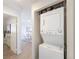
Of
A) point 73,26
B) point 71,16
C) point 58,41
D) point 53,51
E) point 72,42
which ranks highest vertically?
point 71,16

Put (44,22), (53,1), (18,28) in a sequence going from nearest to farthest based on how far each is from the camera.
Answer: (53,1), (44,22), (18,28)

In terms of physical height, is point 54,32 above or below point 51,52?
above

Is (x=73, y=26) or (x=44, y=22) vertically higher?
(x=44, y=22)

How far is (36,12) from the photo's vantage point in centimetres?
250

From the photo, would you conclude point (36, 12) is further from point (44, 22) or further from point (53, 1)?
point (53, 1)

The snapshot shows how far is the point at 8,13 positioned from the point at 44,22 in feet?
6.98

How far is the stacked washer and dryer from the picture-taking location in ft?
4.99

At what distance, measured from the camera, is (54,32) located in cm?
170

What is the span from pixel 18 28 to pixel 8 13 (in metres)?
0.95

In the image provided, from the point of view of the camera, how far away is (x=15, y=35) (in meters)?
4.19

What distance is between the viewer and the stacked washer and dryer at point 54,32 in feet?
4.99
